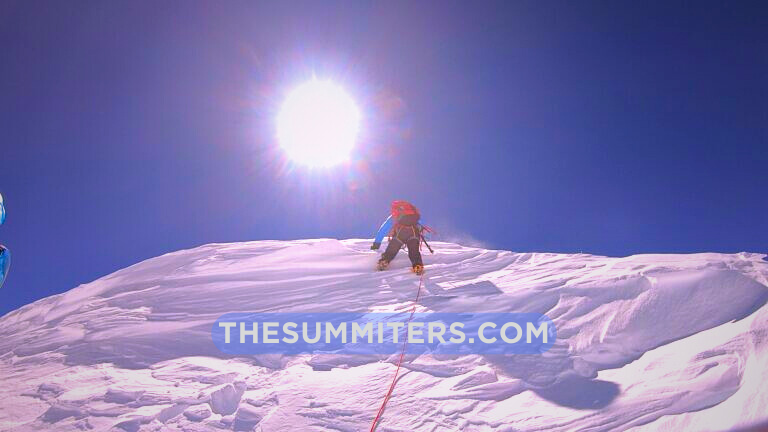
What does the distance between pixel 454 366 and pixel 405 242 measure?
491 cm

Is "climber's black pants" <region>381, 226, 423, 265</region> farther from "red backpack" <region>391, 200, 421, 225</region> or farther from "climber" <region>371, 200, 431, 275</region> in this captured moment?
"red backpack" <region>391, 200, 421, 225</region>

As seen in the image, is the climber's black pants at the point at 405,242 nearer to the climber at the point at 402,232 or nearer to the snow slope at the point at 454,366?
the climber at the point at 402,232

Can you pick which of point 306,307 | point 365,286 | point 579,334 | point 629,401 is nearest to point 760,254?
point 579,334

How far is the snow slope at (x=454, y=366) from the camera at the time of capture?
3.43 meters

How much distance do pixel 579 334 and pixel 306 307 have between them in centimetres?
383

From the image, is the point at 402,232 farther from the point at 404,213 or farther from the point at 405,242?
the point at 404,213

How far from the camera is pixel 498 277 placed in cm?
735

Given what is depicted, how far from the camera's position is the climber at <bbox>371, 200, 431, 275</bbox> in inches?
348

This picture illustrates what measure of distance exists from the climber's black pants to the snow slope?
61.1 inches

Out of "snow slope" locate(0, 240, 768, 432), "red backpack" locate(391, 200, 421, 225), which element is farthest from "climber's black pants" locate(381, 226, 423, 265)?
"snow slope" locate(0, 240, 768, 432)

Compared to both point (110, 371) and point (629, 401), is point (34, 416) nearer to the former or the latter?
point (110, 371)

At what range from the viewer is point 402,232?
9320 millimetres

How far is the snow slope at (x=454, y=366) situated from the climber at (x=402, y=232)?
151 cm

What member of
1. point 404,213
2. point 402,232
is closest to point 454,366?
point 402,232
